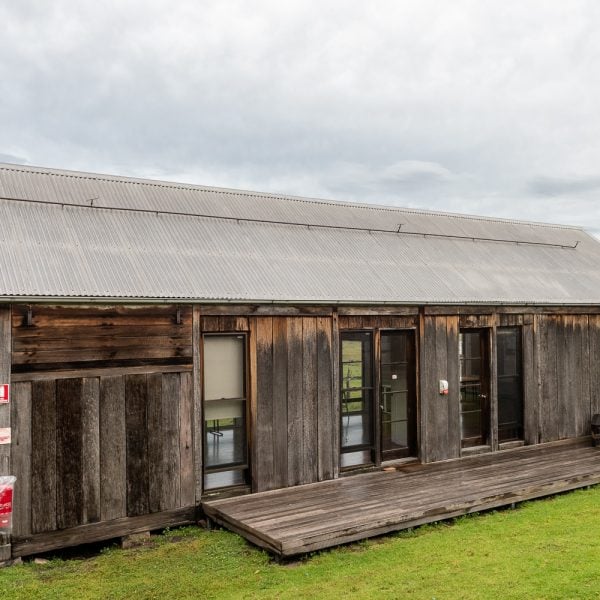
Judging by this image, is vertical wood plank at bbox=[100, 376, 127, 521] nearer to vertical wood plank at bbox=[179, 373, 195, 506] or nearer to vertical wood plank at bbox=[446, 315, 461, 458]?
vertical wood plank at bbox=[179, 373, 195, 506]

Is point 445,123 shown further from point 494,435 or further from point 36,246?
point 36,246

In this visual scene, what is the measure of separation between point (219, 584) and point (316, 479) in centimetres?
275

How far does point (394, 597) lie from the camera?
184 inches

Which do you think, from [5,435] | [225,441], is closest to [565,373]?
[225,441]

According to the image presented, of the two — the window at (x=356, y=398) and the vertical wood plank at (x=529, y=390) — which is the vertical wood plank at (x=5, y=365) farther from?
the vertical wood plank at (x=529, y=390)

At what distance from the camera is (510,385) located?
32.6 ft

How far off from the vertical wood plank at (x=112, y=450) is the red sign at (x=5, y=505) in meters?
0.92

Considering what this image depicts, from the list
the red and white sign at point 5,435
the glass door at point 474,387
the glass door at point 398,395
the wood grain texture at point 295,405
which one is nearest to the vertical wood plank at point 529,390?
the glass door at point 474,387

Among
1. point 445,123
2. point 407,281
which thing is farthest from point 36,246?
point 445,123

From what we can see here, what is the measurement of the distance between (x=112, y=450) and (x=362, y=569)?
2.92 metres

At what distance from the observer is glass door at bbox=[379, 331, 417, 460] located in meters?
8.54

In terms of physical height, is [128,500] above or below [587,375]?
below

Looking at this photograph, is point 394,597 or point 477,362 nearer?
point 394,597

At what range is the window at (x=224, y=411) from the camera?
708 centimetres
